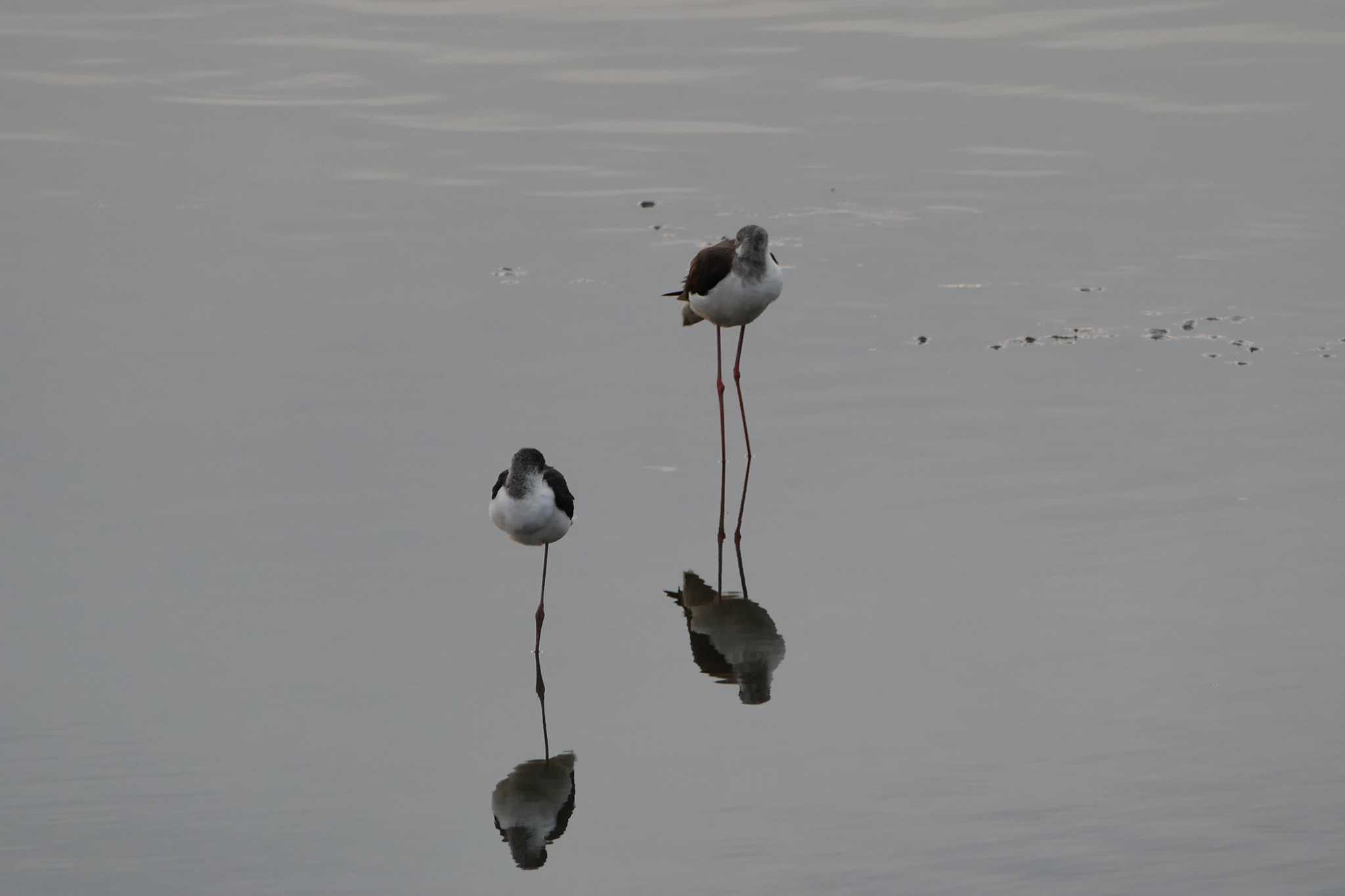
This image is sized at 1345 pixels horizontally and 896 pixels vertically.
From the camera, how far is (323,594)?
8.73 m

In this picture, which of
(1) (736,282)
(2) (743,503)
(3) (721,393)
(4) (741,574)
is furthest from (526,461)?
(1) (736,282)

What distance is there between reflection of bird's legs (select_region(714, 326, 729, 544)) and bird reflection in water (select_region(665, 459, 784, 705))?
2.25ft

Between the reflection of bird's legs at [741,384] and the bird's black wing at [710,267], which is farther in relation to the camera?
the bird's black wing at [710,267]

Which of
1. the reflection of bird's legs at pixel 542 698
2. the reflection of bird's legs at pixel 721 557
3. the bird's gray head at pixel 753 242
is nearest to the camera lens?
the reflection of bird's legs at pixel 542 698

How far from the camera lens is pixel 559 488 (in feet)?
28.2

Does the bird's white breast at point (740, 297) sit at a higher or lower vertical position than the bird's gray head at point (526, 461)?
higher

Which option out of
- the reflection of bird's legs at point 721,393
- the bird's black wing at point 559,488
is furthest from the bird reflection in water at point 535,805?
the reflection of bird's legs at point 721,393

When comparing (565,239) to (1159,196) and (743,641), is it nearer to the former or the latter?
(1159,196)

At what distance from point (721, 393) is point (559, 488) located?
9.20ft

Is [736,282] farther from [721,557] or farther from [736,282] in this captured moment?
[721,557]

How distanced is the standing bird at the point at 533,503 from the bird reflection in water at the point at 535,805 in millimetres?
1068

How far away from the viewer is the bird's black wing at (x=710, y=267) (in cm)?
1153

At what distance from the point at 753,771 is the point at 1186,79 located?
12602mm

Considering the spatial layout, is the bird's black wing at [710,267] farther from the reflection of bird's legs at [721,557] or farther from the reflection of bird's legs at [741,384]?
the reflection of bird's legs at [721,557]
